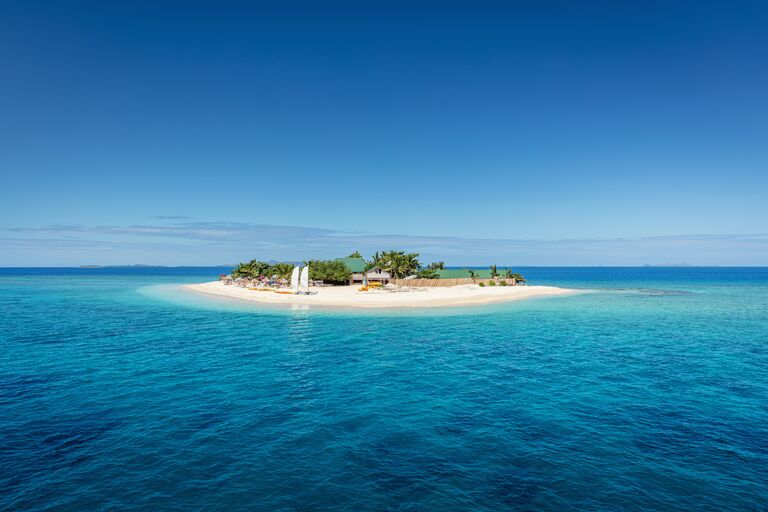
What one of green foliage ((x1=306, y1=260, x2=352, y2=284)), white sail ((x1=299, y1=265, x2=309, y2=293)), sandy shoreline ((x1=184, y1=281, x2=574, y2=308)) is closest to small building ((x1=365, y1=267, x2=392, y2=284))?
green foliage ((x1=306, y1=260, x2=352, y2=284))

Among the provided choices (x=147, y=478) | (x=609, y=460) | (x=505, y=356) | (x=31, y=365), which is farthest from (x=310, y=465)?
(x=31, y=365)

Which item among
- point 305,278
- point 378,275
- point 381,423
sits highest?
point 378,275

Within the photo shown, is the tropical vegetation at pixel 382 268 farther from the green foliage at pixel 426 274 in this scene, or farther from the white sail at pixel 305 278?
the white sail at pixel 305 278

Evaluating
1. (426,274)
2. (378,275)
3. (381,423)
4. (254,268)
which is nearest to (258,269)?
(254,268)

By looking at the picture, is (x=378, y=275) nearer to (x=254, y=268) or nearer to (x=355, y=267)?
(x=355, y=267)

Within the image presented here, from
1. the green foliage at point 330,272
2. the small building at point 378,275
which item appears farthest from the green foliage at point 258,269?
the small building at point 378,275

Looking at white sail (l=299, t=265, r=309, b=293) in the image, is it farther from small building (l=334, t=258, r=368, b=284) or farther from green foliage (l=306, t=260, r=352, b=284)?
small building (l=334, t=258, r=368, b=284)
